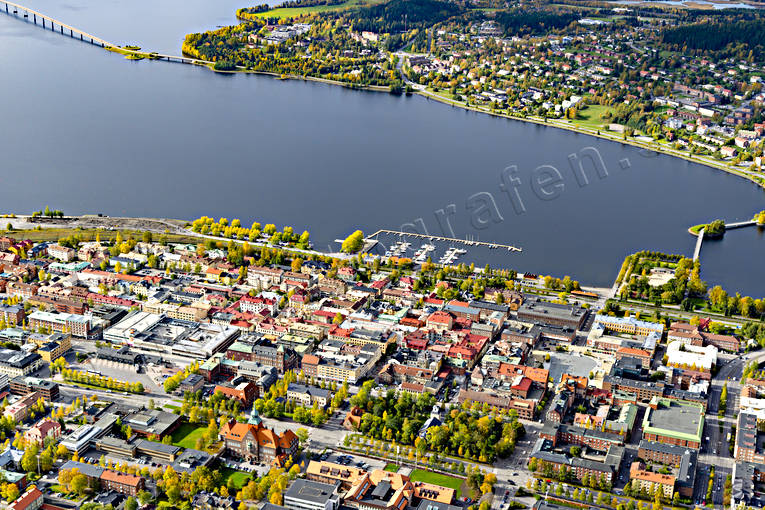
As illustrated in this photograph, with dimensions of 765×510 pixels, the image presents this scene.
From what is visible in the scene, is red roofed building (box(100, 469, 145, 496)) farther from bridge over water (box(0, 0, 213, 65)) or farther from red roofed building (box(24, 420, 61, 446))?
bridge over water (box(0, 0, 213, 65))

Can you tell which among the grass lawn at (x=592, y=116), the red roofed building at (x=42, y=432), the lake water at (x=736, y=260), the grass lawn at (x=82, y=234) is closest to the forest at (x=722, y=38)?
the grass lawn at (x=592, y=116)

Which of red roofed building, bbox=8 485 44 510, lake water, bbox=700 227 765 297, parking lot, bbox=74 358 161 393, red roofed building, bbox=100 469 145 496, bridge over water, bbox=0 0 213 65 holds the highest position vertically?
bridge over water, bbox=0 0 213 65

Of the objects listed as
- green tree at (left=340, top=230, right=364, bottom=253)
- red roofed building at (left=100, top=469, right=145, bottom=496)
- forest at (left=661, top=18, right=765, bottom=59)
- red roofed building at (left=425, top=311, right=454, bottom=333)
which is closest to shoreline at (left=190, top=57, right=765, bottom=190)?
forest at (left=661, top=18, right=765, bottom=59)

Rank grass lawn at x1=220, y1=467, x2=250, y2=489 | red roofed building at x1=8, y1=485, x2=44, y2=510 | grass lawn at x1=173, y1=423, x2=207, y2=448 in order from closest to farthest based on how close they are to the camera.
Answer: red roofed building at x1=8, y1=485, x2=44, y2=510 < grass lawn at x1=220, y1=467, x2=250, y2=489 < grass lawn at x1=173, y1=423, x2=207, y2=448

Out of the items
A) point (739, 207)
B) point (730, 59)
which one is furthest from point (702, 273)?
point (730, 59)

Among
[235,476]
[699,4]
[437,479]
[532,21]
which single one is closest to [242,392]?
[235,476]

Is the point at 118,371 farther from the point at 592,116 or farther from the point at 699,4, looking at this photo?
the point at 699,4

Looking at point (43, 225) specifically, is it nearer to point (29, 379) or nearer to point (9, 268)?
point (9, 268)
